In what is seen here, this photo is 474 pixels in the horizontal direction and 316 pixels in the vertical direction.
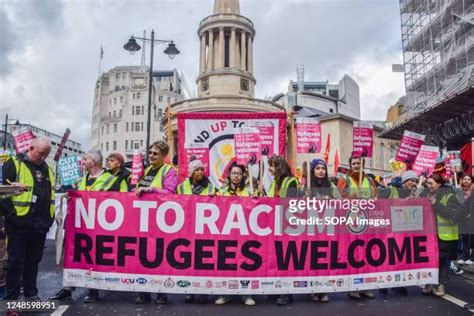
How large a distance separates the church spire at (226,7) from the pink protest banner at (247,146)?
39.0 meters

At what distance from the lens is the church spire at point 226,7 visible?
146 ft

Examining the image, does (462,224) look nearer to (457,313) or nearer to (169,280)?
(457,313)

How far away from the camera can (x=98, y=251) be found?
17.5ft

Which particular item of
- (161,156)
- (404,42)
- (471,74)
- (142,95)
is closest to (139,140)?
(142,95)

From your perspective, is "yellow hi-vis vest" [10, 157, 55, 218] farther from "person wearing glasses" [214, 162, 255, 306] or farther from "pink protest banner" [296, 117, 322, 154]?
"pink protest banner" [296, 117, 322, 154]

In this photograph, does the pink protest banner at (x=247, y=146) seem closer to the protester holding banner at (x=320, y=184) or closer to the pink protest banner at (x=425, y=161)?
the protester holding banner at (x=320, y=184)

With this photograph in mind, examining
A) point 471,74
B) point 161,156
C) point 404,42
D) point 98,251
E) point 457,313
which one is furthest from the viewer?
point 404,42

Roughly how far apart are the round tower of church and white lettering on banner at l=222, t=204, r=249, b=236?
37.8m

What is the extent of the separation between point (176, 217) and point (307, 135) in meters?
6.28

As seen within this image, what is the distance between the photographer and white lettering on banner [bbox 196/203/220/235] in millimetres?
5406

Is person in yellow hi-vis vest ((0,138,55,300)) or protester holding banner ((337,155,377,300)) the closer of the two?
person in yellow hi-vis vest ((0,138,55,300))

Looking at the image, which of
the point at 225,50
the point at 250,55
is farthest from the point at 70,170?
the point at 250,55

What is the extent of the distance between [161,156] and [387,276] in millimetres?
3457

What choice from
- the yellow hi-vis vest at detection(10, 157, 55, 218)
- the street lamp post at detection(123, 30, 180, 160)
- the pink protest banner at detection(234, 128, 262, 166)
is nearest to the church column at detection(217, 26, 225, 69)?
the street lamp post at detection(123, 30, 180, 160)
